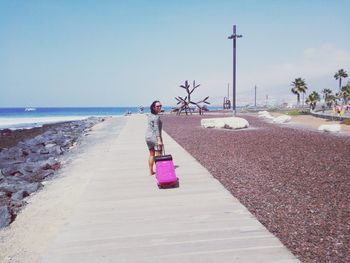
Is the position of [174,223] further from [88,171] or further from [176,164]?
[88,171]

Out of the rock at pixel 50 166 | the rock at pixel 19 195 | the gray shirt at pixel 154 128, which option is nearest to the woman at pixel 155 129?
the gray shirt at pixel 154 128

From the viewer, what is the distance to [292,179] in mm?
9406

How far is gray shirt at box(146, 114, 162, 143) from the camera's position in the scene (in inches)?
325

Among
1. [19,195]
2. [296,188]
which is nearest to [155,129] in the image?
[296,188]

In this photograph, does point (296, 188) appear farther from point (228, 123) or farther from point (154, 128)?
point (228, 123)

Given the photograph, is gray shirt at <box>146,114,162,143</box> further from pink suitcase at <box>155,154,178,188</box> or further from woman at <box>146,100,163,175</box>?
pink suitcase at <box>155,154,178,188</box>

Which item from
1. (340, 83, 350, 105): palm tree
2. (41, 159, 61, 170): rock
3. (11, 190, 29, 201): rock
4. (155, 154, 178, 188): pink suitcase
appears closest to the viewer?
(155, 154, 178, 188): pink suitcase

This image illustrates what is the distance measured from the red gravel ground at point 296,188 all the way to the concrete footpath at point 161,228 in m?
0.71

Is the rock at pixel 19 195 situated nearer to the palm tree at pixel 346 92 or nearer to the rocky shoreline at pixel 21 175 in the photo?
the rocky shoreline at pixel 21 175

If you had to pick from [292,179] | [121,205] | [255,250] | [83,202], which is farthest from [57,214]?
[292,179]

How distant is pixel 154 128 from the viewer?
27.2ft

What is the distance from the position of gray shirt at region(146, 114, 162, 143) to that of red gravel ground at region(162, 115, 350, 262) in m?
2.08

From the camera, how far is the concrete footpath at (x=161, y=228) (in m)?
4.11

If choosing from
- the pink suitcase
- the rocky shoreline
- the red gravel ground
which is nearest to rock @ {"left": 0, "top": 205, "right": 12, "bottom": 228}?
the rocky shoreline
